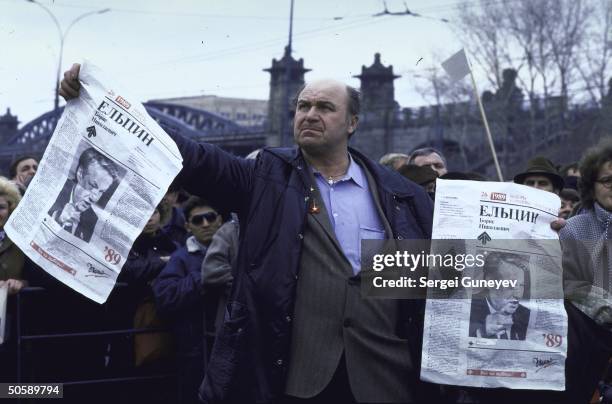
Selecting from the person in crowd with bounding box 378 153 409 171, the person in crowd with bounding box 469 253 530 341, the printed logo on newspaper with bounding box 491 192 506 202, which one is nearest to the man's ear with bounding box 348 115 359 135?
the printed logo on newspaper with bounding box 491 192 506 202

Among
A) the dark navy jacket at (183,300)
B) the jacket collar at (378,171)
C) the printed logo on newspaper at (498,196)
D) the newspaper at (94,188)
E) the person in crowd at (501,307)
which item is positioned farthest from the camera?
the dark navy jacket at (183,300)

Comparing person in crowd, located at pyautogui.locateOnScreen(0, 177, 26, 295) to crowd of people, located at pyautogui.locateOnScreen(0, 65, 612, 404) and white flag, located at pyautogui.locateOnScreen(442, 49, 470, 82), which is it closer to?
crowd of people, located at pyautogui.locateOnScreen(0, 65, 612, 404)

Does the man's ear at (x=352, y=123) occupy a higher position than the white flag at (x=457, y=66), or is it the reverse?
the white flag at (x=457, y=66)

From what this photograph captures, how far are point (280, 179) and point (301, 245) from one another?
338mm

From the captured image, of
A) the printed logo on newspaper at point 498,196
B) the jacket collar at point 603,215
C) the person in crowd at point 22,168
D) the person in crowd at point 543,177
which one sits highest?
the person in crowd at point 22,168

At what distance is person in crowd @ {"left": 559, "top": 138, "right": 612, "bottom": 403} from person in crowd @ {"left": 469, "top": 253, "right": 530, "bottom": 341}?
1.01 ft

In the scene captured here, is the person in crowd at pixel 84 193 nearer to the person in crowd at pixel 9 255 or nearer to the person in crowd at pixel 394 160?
the person in crowd at pixel 9 255

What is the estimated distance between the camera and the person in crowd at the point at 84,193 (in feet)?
13.2

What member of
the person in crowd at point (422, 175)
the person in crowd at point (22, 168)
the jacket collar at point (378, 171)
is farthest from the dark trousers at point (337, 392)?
the person in crowd at point (22, 168)

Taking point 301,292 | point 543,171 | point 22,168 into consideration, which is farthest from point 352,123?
point 22,168

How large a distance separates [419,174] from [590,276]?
2.41m

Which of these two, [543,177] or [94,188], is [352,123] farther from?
[543,177]

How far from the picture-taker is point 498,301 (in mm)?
4234

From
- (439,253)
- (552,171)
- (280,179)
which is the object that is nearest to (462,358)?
(439,253)
